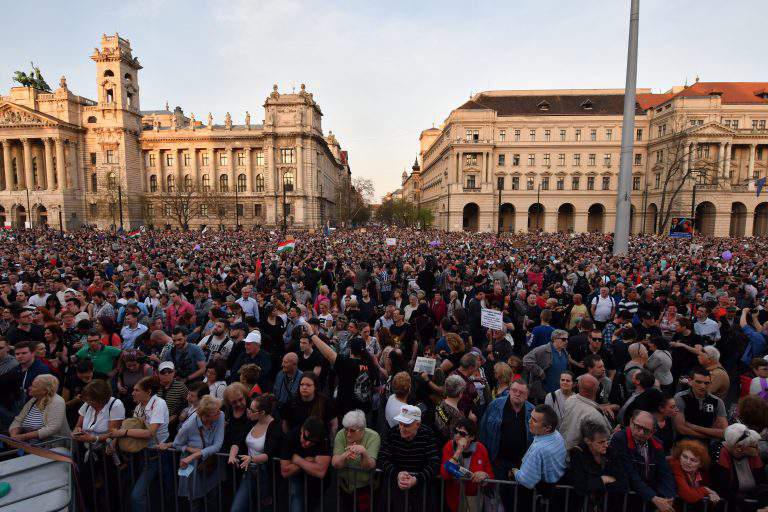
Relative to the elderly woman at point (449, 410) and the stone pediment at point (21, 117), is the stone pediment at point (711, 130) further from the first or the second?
the stone pediment at point (21, 117)

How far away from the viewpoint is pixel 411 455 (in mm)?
3865

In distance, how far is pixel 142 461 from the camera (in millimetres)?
4645

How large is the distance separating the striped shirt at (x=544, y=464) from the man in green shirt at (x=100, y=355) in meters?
5.92

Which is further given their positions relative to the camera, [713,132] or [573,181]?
[573,181]

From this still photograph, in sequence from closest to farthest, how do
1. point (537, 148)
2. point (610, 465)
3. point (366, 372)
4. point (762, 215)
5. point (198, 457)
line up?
1. point (610, 465)
2. point (198, 457)
3. point (366, 372)
4. point (762, 215)
5. point (537, 148)

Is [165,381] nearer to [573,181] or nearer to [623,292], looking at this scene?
[623,292]

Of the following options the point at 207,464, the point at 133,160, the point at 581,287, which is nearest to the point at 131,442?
the point at 207,464

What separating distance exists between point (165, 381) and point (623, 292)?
10582 mm

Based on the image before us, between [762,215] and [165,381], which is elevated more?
[762,215]

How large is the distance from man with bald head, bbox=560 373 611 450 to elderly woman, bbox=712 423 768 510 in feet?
3.07

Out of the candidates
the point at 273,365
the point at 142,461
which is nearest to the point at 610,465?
the point at 142,461

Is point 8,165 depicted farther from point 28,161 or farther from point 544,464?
point 544,464

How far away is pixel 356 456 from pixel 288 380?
6.13 feet

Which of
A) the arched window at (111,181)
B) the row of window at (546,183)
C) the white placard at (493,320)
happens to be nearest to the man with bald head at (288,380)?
the white placard at (493,320)
